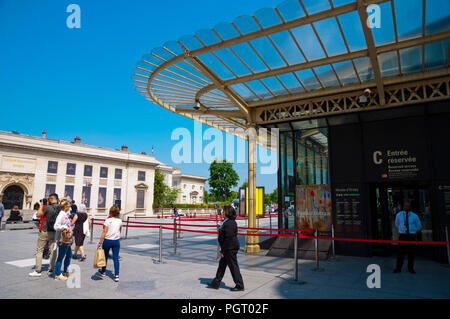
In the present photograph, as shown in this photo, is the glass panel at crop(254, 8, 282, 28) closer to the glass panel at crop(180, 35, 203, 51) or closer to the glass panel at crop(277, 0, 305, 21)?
the glass panel at crop(277, 0, 305, 21)

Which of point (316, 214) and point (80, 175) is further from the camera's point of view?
point (80, 175)

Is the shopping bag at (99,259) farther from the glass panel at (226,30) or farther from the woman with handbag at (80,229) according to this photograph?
the glass panel at (226,30)

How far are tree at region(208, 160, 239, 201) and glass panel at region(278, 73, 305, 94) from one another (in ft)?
216

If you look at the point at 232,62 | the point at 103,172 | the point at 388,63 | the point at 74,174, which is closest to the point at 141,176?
the point at 103,172

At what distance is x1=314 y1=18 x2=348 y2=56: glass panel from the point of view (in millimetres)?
7212

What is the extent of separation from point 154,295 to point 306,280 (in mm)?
3508

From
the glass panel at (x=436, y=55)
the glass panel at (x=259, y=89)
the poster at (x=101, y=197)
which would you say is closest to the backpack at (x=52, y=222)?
the glass panel at (x=259, y=89)

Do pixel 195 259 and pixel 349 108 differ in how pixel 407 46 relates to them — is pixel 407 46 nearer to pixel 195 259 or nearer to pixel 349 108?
pixel 349 108

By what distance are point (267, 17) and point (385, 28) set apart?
2992 millimetres

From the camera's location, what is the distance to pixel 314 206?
11.8m

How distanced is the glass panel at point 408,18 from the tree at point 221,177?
69.6m

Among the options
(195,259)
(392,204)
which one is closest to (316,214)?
(392,204)

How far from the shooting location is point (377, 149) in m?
10.8

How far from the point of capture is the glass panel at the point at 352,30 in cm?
691
